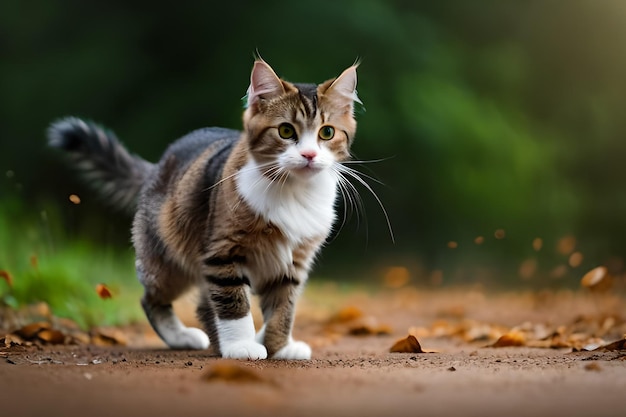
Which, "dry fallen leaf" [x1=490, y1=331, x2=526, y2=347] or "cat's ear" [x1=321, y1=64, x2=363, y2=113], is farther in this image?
"dry fallen leaf" [x1=490, y1=331, x2=526, y2=347]

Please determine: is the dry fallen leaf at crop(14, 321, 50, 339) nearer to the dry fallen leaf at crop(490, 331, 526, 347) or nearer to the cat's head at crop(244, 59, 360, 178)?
the cat's head at crop(244, 59, 360, 178)

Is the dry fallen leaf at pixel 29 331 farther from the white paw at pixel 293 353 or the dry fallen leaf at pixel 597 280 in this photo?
the dry fallen leaf at pixel 597 280

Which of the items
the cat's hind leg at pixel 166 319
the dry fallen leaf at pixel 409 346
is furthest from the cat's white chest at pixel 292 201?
the cat's hind leg at pixel 166 319

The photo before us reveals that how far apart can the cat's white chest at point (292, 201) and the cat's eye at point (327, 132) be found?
0.44 feet

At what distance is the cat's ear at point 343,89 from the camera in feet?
9.40

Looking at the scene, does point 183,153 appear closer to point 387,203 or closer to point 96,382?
point 96,382

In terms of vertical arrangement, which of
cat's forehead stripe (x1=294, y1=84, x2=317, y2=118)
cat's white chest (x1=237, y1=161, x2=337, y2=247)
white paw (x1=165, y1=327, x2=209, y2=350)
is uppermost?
cat's forehead stripe (x1=294, y1=84, x2=317, y2=118)

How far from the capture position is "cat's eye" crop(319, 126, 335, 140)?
9.20 feet

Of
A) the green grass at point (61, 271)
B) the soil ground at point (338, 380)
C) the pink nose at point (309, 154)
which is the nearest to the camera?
the soil ground at point (338, 380)

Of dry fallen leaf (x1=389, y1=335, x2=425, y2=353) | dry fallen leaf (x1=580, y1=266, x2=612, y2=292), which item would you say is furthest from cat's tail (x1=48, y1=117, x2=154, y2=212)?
dry fallen leaf (x1=580, y1=266, x2=612, y2=292)

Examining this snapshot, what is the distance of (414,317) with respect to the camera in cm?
499

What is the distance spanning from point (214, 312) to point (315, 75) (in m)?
Result: 3.79

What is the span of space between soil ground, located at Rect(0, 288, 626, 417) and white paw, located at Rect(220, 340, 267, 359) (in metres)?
0.08

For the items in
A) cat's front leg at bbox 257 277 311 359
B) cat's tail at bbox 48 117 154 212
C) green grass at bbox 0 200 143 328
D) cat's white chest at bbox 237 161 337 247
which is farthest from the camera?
green grass at bbox 0 200 143 328
